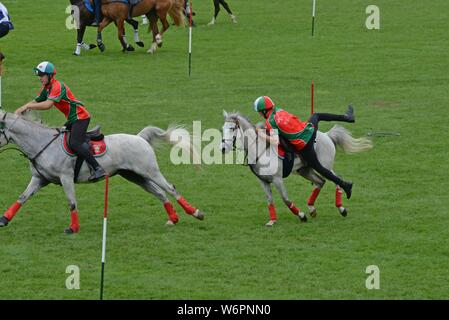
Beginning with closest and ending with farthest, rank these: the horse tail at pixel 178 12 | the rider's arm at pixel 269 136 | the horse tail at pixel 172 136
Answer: the rider's arm at pixel 269 136 → the horse tail at pixel 172 136 → the horse tail at pixel 178 12

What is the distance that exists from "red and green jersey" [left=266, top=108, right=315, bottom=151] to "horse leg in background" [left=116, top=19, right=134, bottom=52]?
55.3 ft

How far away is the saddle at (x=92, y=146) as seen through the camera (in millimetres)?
19547

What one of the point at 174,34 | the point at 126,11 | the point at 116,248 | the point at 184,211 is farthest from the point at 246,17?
the point at 116,248

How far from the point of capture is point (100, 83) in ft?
111

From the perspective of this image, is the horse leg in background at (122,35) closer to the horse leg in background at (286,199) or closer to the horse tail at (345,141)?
the horse tail at (345,141)

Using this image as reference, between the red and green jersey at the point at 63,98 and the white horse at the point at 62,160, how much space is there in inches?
16.8

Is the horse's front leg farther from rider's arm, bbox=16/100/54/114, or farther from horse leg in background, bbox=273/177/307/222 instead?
Answer: horse leg in background, bbox=273/177/307/222

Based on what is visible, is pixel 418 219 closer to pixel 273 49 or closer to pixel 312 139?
pixel 312 139

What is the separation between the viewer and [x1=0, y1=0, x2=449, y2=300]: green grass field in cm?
1741

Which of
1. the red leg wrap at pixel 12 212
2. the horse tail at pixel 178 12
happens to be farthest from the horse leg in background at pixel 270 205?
the horse tail at pixel 178 12

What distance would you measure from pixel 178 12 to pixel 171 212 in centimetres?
1868

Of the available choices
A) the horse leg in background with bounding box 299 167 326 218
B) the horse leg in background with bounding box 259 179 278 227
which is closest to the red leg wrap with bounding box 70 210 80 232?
the horse leg in background with bounding box 259 179 278 227

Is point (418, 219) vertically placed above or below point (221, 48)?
below

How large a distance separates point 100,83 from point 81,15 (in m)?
3.35
